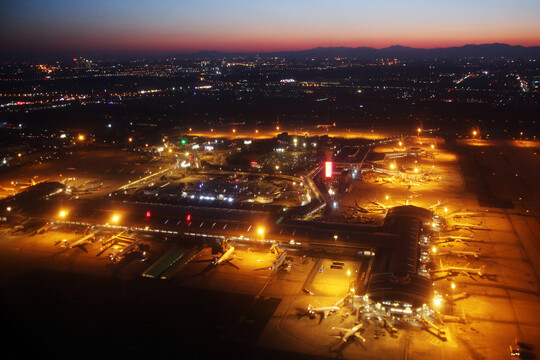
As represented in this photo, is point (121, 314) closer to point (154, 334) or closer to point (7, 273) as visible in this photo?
point (154, 334)

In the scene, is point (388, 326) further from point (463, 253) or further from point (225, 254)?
point (225, 254)

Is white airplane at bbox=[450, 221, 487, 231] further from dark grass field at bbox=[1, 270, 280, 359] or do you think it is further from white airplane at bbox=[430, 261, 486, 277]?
dark grass field at bbox=[1, 270, 280, 359]

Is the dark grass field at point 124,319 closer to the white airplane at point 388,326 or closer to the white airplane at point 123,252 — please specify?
the white airplane at point 123,252

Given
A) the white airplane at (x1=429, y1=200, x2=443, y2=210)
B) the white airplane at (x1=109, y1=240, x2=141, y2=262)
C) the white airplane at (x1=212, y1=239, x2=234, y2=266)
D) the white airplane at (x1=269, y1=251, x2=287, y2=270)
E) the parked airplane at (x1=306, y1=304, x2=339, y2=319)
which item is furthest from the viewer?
the white airplane at (x1=429, y1=200, x2=443, y2=210)

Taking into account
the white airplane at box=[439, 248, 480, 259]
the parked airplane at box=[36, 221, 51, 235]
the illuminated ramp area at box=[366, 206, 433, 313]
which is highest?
the illuminated ramp area at box=[366, 206, 433, 313]

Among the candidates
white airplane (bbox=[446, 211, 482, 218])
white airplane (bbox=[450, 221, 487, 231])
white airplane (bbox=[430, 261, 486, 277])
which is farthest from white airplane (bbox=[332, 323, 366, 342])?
white airplane (bbox=[446, 211, 482, 218])

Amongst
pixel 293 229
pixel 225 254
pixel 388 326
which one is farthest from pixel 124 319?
pixel 388 326
